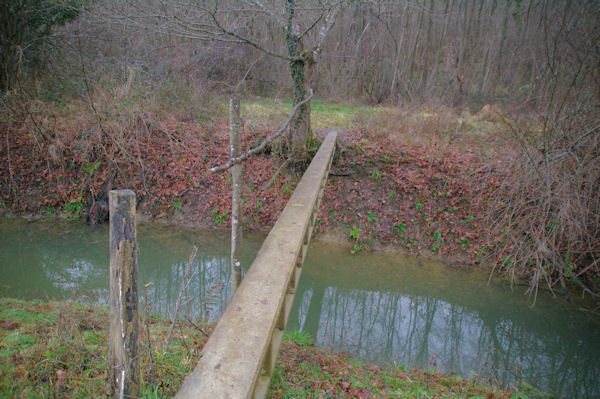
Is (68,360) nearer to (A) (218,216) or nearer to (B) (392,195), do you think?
(A) (218,216)

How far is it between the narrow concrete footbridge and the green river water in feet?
5.82

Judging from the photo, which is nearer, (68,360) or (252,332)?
(252,332)

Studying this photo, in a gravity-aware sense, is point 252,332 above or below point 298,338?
above

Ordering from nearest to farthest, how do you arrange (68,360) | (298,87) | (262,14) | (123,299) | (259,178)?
(123,299) < (68,360) < (298,87) < (262,14) < (259,178)

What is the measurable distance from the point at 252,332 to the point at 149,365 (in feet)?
2.13

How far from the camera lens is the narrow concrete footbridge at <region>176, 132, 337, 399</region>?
1802 mm

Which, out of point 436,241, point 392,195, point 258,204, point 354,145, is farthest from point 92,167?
point 436,241

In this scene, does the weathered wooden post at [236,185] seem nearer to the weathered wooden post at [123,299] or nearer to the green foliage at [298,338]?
the green foliage at [298,338]

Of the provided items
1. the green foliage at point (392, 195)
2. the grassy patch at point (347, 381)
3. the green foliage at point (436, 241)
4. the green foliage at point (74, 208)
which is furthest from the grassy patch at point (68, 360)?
the green foliage at point (392, 195)

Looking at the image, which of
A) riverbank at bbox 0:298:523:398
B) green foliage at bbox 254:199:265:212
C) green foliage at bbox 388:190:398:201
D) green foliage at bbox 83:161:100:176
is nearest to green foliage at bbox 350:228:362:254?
green foliage at bbox 388:190:398:201

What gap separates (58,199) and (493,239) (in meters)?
10.7

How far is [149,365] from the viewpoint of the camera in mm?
2176

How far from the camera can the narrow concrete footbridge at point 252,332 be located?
5.91 ft

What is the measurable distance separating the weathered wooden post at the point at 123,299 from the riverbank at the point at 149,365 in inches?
10.7
